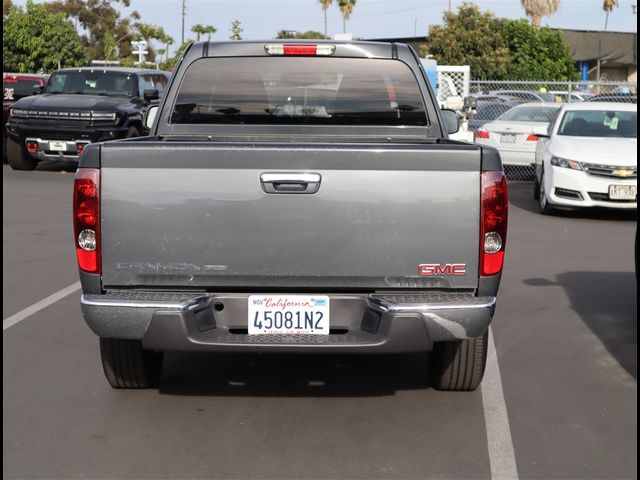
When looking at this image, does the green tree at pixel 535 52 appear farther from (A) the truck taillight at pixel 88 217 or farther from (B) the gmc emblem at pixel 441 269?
(A) the truck taillight at pixel 88 217

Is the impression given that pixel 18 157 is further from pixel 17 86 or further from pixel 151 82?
pixel 17 86

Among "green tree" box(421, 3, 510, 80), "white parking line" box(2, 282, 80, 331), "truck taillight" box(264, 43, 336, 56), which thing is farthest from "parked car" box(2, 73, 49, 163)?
"green tree" box(421, 3, 510, 80)

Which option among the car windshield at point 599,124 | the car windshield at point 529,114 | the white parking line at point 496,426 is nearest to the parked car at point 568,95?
the car windshield at point 529,114

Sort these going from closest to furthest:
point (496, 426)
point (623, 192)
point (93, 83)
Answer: point (496, 426) < point (623, 192) < point (93, 83)

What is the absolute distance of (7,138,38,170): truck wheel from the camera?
802 inches

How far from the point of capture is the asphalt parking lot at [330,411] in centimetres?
492

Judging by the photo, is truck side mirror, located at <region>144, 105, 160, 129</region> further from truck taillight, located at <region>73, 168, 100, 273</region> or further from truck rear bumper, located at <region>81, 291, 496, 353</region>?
truck rear bumper, located at <region>81, 291, 496, 353</region>

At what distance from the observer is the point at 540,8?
7262cm

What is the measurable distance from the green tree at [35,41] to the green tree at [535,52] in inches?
814

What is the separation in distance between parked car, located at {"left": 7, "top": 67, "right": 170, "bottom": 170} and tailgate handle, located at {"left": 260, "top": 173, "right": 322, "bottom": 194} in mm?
13309

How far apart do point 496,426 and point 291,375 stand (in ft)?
4.76

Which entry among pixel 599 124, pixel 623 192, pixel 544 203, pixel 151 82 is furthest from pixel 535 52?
pixel 623 192

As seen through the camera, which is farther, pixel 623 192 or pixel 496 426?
pixel 623 192

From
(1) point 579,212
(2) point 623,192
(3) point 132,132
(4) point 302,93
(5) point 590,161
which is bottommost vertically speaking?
(1) point 579,212
